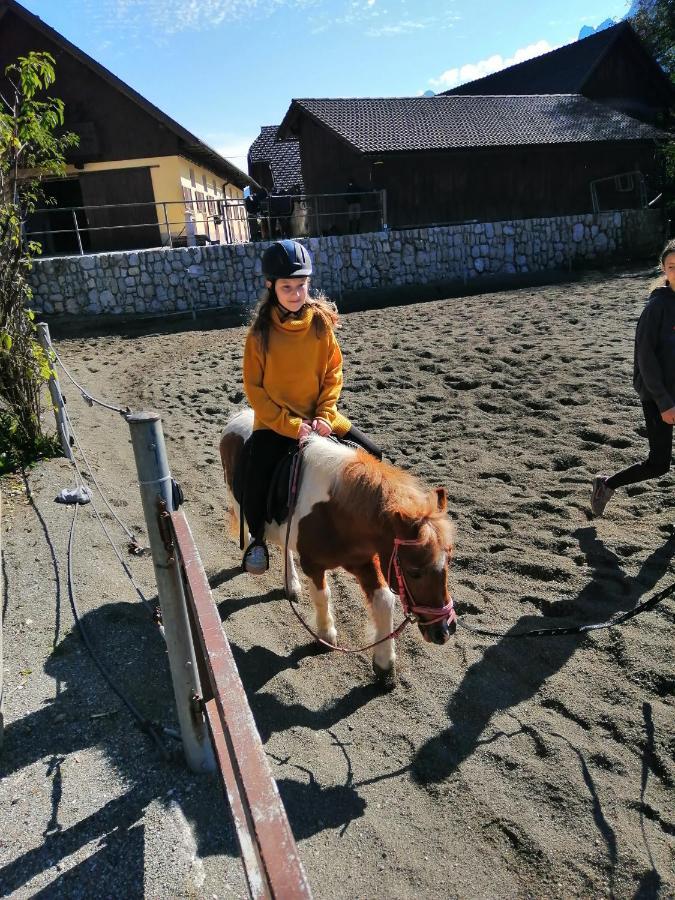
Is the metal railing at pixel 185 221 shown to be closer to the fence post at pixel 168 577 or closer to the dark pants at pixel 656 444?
the dark pants at pixel 656 444

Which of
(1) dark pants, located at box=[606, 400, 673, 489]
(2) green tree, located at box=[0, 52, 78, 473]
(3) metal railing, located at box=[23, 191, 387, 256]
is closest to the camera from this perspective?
(1) dark pants, located at box=[606, 400, 673, 489]

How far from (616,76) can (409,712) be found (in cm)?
3108

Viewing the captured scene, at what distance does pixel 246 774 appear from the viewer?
127cm

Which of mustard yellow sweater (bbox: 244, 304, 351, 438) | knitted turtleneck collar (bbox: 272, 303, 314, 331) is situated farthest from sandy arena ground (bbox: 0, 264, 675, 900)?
knitted turtleneck collar (bbox: 272, 303, 314, 331)

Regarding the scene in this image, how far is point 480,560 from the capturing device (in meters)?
4.55

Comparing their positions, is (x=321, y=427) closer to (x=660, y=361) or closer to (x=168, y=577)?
(x=168, y=577)

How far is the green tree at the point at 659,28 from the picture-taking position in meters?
26.9

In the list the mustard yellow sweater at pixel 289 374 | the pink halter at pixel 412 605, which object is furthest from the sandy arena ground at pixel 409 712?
the mustard yellow sweater at pixel 289 374

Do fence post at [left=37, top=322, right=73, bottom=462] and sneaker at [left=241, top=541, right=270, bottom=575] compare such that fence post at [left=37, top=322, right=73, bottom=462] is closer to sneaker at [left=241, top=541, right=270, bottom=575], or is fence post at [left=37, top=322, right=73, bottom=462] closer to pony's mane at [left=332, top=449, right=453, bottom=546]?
sneaker at [left=241, top=541, right=270, bottom=575]

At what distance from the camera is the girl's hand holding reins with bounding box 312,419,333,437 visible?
3.61 meters

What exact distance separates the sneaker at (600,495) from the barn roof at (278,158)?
27688 mm

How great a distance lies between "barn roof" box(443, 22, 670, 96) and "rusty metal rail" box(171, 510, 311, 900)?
29.9 metres

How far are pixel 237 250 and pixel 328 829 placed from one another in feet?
48.0

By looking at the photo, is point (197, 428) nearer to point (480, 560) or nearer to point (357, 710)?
point (480, 560)
